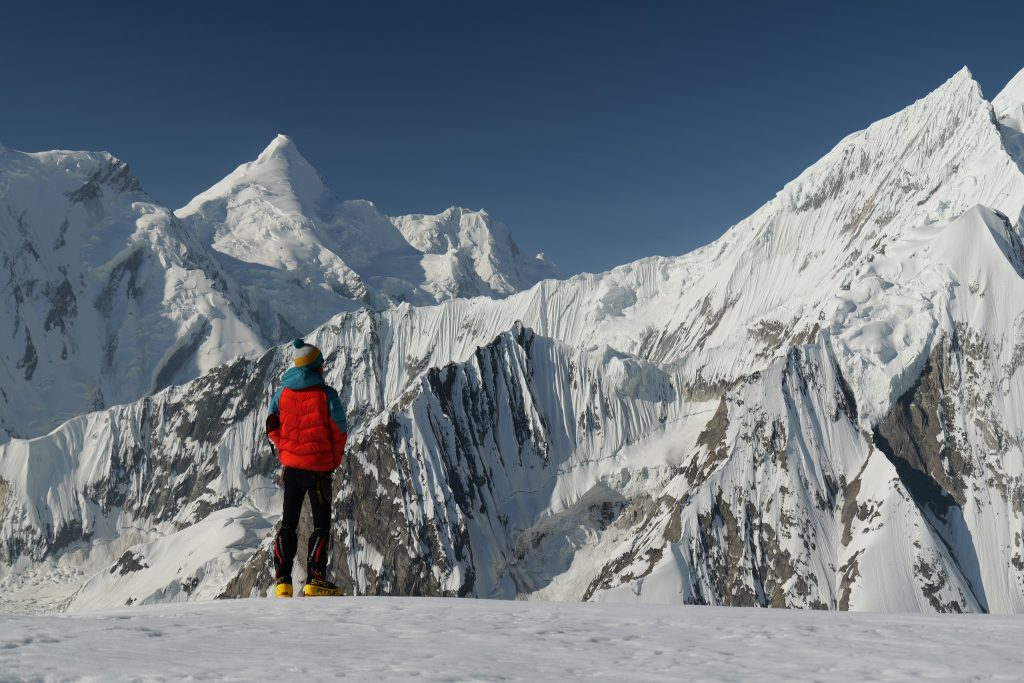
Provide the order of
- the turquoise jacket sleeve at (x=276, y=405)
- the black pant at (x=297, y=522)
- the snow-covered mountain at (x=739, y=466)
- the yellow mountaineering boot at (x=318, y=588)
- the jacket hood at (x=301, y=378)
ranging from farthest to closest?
1. the snow-covered mountain at (x=739, y=466)
2. the yellow mountaineering boot at (x=318, y=588)
3. the turquoise jacket sleeve at (x=276, y=405)
4. the jacket hood at (x=301, y=378)
5. the black pant at (x=297, y=522)

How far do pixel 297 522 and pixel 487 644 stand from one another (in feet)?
24.5

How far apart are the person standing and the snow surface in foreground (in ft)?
8.23

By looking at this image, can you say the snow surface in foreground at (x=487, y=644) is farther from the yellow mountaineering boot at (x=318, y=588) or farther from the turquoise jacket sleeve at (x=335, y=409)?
the turquoise jacket sleeve at (x=335, y=409)

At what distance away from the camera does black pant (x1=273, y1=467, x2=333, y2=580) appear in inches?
667

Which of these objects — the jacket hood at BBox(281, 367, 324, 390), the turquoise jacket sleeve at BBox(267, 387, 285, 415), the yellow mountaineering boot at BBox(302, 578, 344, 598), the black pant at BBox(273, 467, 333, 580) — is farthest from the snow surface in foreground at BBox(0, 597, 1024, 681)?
the jacket hood at BBox(281, 367, 324, 390)

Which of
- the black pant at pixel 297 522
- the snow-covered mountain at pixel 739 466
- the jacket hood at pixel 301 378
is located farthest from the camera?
the snow-covered mountain at pixel 739 466

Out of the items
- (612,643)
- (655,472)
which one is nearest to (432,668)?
(612,643)

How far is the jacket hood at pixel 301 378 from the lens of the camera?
56.1ft

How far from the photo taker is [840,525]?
128m

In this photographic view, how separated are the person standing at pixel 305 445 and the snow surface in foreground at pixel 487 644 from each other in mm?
2510

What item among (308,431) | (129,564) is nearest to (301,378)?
(308,431)

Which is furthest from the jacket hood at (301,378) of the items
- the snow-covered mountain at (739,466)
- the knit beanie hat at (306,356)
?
the snow-covered mountain at (739,466)

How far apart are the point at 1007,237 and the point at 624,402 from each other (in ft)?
250

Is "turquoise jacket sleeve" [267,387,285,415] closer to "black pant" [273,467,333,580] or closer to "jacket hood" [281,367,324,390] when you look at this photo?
"jacket hood" [281,367,324,390]
